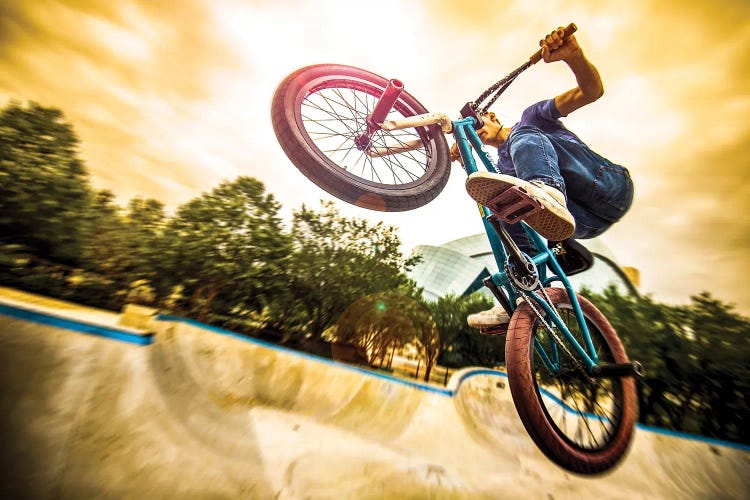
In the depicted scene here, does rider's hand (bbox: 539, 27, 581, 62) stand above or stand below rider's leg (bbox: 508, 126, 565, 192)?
above

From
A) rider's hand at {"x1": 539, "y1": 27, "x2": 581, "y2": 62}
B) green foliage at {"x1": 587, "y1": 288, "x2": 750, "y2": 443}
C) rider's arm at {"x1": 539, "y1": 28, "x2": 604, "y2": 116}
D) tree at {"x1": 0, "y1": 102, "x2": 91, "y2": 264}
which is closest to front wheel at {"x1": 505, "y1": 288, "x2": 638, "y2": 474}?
rider's arm at {"x1": 539, "y1": 28, "x2": 604, "y2": 116}

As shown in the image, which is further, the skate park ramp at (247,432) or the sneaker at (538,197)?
the skate park ramp at (247,432)

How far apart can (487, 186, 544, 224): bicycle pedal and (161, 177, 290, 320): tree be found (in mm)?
14304

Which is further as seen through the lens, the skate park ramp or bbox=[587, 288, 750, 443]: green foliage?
bbox=[587, 288, 750, 443]: green foliage

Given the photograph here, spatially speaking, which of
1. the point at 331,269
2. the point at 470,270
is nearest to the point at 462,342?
the point at 331,269

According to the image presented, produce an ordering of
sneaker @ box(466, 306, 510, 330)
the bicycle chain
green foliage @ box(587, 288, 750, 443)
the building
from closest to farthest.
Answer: the bicycle chain → sneaker @ box(466, 306, 510, 330) → green foliage @ box(587, 288, 750, 443) → the building

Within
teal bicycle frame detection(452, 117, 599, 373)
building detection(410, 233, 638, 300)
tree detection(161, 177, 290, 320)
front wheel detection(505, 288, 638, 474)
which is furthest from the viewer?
building detection(410, 233, 638, 300)

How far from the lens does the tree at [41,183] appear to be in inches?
551

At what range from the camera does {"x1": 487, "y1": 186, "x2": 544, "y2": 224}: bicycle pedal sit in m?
1.75

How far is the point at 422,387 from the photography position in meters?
6.40

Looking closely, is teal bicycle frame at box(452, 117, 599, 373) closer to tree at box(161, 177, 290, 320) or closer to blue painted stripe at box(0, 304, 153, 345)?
blue painted stripe at box(0, 304, 153, 345)

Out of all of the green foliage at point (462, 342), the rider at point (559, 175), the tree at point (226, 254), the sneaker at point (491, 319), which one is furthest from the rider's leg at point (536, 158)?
the green foliage at point (462, 342)

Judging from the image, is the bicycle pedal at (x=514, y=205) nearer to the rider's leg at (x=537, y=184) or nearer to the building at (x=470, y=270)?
the rider's leg at (x=537, y=184)

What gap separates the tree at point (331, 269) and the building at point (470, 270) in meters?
16.4
